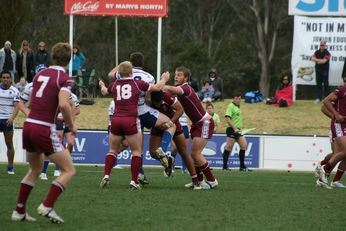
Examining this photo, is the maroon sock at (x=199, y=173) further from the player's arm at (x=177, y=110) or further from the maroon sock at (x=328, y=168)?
the maroon sock at (x=328, y=168)

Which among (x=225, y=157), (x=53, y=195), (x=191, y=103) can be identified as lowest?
(x=225, y=157)

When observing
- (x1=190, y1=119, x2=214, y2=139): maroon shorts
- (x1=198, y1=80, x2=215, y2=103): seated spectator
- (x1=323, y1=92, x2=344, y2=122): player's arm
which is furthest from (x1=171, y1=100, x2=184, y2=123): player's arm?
(x1=198, y1=80, x2=215, y2=103): seated spectator

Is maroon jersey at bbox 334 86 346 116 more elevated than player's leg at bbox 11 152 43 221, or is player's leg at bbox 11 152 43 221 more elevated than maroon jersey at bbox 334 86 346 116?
maroon jersey at bbox 334 86 346 116

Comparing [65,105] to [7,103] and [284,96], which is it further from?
[284,96]

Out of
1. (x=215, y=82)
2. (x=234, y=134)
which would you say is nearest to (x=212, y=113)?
(x=234, y=134)

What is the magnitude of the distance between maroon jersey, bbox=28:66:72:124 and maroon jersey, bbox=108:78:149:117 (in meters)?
3.72

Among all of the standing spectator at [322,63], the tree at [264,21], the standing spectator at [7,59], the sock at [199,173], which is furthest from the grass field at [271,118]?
the tree at [264,21]

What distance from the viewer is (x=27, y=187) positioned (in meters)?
10.1

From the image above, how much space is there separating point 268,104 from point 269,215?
2286 cm

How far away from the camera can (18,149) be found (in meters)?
27.1

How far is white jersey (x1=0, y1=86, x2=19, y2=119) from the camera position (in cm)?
1855

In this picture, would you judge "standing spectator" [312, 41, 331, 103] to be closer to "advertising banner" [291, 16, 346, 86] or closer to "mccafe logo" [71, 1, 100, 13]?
"advertising banner" [291, 16, 346, 86]

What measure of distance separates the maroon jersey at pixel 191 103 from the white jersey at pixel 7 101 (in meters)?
5.19

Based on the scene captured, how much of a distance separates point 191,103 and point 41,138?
16.5ft
